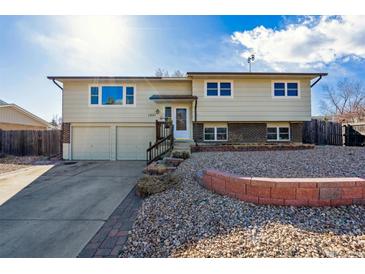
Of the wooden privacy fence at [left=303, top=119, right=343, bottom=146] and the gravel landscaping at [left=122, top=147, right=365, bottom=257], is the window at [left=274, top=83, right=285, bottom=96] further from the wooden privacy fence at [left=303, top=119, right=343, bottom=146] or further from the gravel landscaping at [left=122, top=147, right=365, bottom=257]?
the gravel landscaping at [left=122, top=147, right=365, bottom=257]

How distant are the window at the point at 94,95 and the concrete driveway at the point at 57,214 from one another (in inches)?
263

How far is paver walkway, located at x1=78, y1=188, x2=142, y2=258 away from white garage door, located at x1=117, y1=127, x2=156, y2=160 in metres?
8.06

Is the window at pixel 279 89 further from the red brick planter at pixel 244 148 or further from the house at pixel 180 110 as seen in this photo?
the red brick planter at pixel 244 148

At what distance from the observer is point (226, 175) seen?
12.3 feet

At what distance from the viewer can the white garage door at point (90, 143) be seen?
483 inches

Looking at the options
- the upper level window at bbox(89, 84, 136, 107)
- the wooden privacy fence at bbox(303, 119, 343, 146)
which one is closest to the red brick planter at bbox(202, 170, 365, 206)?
the upper level window at bbox(89, 84, 136, 107)

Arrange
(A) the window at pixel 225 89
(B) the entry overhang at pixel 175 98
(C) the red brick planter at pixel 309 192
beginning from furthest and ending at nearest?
(A) the window at pixel 225 89
(B) the entry overhang at pixel 175 98
(C) the red brick planter at pixel 309 192

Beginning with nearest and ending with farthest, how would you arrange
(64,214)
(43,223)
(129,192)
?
(43,223) → (64,214) → (129,192)

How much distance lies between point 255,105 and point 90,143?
35.0 feet

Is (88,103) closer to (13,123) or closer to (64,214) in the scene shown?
(64,214)

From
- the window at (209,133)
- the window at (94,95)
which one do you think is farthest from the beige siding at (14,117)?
the window at (209,133)

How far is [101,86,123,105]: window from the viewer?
12.2 m
